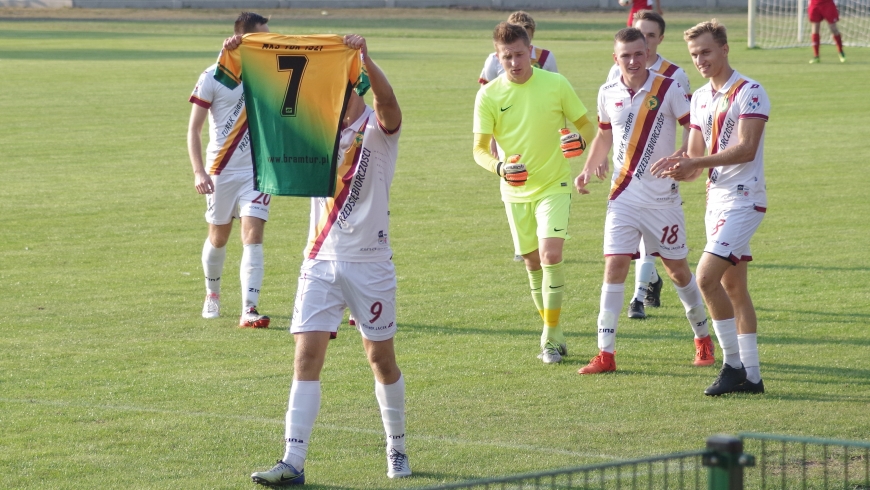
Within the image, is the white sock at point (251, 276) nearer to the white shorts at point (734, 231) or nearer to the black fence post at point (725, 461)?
the white shorts at point (734, 231)

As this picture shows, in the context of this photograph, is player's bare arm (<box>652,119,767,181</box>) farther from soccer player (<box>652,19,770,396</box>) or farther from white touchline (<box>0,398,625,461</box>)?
white touchline (<box>0,398,625,461</box>)

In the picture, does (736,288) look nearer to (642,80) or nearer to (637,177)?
(637,177)

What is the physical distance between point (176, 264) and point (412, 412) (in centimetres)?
573

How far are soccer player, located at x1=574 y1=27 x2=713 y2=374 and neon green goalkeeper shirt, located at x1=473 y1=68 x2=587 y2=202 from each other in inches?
14.5

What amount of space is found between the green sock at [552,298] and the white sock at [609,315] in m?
0.36

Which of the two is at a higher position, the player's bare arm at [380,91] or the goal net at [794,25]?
the goal net at [794,25]

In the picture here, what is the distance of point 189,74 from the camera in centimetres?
3209

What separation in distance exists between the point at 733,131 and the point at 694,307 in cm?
154

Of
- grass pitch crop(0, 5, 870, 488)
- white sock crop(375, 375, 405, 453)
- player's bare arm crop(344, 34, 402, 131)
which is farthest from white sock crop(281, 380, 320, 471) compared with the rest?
player's bare arm crop(344, 34, 402, 131)

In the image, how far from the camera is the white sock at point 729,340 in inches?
308

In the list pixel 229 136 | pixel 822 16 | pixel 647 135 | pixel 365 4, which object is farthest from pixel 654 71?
pixel 365 4

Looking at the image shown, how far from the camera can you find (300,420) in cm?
604

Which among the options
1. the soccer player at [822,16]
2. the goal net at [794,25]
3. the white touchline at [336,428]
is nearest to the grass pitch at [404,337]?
the white touchline at [336,428]

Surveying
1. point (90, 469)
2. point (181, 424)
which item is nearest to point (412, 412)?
point (181, 424)
